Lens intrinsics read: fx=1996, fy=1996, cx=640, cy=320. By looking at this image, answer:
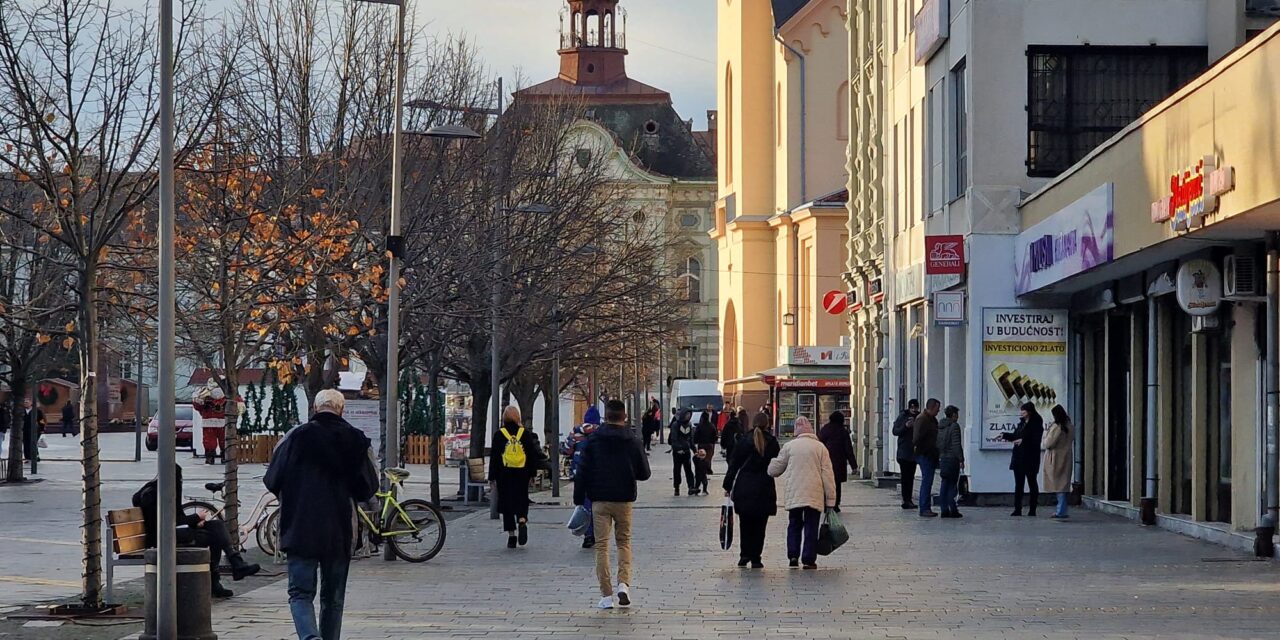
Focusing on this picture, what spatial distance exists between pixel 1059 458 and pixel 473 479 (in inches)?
415

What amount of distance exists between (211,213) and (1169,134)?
33.8 feet

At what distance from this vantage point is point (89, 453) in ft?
50.8

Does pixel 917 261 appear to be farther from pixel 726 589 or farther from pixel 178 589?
pixel 178 589

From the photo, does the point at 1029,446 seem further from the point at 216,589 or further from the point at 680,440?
the point at 216,589

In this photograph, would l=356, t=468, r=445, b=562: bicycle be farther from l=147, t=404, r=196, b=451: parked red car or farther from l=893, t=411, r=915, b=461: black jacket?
l=147, t=404, r=196, b=451: parked red car

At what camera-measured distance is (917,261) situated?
37.2 metres

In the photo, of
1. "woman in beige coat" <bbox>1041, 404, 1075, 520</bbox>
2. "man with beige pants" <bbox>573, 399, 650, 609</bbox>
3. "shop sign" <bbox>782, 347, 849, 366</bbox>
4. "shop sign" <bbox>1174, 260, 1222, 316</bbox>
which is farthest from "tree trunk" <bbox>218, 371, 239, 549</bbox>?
"shop sign" <bbox>782, 347, 849, 366</bbox>

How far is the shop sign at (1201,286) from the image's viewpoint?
21.4 metres

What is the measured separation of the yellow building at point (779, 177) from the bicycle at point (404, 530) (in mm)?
52659

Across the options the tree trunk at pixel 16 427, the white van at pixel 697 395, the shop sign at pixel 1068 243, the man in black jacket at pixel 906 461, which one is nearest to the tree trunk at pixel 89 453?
the shop sign at pixel 1068 243

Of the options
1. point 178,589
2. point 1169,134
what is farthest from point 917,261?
point 178,589

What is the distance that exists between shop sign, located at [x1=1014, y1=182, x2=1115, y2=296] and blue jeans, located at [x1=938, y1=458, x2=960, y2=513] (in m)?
2.83

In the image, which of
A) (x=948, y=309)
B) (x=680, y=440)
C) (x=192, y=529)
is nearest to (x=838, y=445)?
(x=948, y=309)

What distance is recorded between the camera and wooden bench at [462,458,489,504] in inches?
1304
